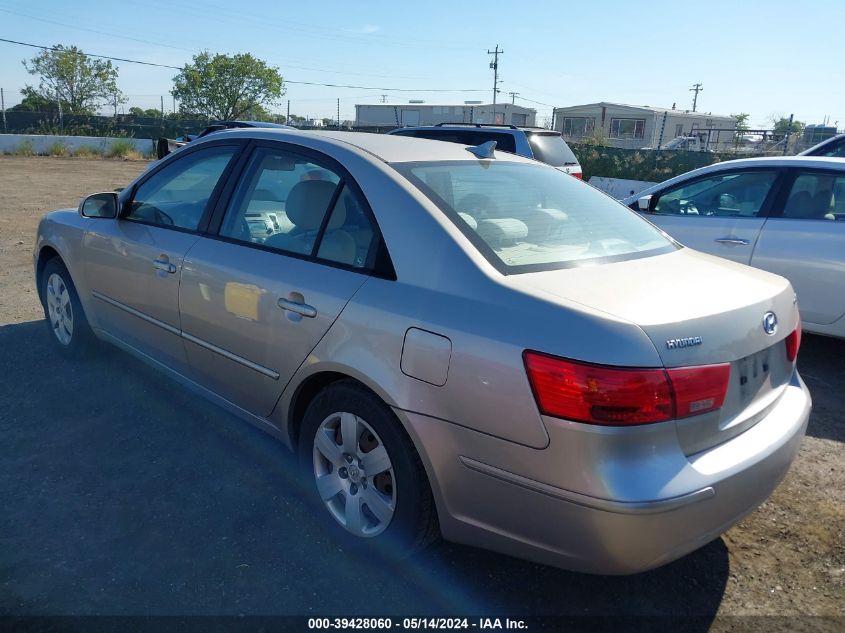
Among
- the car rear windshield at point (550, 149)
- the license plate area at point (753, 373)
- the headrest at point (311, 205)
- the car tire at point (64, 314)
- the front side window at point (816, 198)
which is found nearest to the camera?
the license plate area at point (753, 373)

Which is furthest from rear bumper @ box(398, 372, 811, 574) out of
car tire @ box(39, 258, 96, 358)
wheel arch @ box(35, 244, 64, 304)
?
wheel arch @ box(35, 244, 64, 304)

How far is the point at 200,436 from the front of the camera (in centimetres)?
377

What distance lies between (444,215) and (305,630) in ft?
5.27

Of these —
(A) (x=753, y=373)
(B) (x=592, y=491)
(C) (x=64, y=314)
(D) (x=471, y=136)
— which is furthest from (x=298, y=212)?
(D) (x=471, y=136)

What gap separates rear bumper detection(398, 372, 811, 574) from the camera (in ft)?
6.57

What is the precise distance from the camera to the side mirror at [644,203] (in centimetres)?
581

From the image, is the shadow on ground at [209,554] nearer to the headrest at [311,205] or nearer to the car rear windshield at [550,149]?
the headrest at [311,205]

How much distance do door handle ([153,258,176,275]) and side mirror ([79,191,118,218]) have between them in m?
0.69

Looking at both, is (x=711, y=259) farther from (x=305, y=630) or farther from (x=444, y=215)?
(x=305, y=630)

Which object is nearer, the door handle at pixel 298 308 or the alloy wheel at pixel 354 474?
the alloy wheel at pixel 354 474

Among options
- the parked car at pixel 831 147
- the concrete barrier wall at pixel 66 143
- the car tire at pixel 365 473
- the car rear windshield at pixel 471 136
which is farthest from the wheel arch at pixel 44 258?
the concrete barrier wall at pixel 66 143

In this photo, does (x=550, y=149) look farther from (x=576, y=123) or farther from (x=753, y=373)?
(x=576, y=123)

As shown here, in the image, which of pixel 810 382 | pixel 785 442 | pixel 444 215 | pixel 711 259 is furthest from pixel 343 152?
pixel 810 382

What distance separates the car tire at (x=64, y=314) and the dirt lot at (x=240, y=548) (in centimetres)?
61
